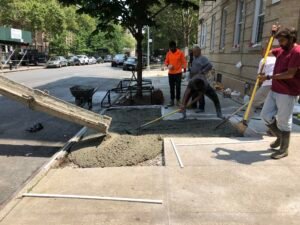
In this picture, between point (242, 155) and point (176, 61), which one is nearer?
point (242, 155)

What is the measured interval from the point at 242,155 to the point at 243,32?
312 inches

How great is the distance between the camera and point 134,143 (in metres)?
6.00

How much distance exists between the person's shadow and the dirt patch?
36.6 inches

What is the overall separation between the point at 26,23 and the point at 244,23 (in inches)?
1400

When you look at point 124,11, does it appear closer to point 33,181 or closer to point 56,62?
point 33,181

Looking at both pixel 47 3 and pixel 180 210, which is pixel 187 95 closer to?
pixel 180 210

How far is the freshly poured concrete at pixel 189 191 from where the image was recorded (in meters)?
3.68

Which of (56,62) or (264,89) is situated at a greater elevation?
(264,89)

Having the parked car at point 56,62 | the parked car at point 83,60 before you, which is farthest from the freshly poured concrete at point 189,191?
the parked car at point 83,60

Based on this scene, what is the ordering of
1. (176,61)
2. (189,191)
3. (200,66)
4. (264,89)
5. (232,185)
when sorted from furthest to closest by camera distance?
(176,61), (200,66), (264,89), (232,185), (189,191)

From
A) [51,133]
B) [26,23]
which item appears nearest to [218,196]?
[51,133]

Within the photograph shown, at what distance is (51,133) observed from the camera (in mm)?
7875

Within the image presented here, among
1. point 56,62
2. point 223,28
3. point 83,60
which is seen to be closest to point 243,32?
point 223,28

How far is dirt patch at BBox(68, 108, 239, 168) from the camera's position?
5.45 m
